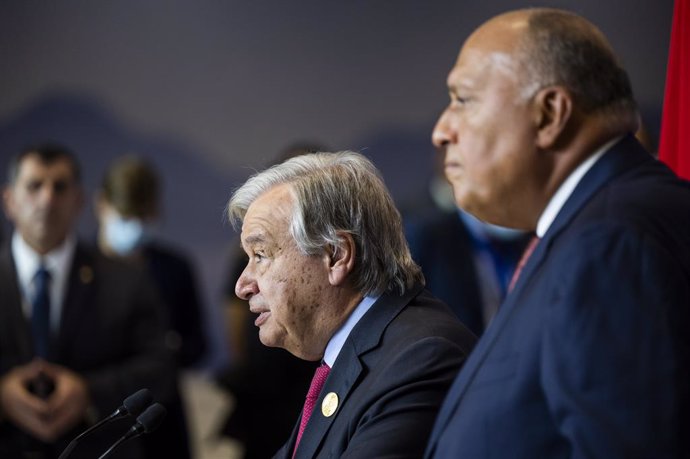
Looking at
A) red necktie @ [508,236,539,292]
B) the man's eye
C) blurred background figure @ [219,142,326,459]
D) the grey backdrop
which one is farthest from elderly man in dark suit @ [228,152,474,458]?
the grey backdrop

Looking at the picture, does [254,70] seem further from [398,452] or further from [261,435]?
[398,452]

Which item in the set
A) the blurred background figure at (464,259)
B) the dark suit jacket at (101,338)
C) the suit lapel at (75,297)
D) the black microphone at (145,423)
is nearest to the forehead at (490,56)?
the black microphone at (145,423)

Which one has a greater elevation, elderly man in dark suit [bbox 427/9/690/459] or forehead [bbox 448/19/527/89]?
forehead [bbox 448/19/527/89]

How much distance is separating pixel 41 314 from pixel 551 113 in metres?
2.70

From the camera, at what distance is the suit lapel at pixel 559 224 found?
5.63 ft

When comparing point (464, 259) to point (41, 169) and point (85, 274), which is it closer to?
point (85, 274)

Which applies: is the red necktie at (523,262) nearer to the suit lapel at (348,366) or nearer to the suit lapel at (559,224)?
the suit lapel at (559,224)

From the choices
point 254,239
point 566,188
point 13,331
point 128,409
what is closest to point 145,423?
point 128,409

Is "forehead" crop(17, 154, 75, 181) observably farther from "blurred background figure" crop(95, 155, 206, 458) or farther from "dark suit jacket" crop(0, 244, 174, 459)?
"blurred background figure" crop(95, 155, 206, 458)

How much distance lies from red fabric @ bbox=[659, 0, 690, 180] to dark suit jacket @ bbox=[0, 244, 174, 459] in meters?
2.17

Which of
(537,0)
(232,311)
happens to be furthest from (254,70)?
(232,311)

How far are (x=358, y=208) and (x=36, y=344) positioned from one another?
6.49ft

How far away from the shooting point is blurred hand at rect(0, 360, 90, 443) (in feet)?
12.5

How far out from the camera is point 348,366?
232cm
